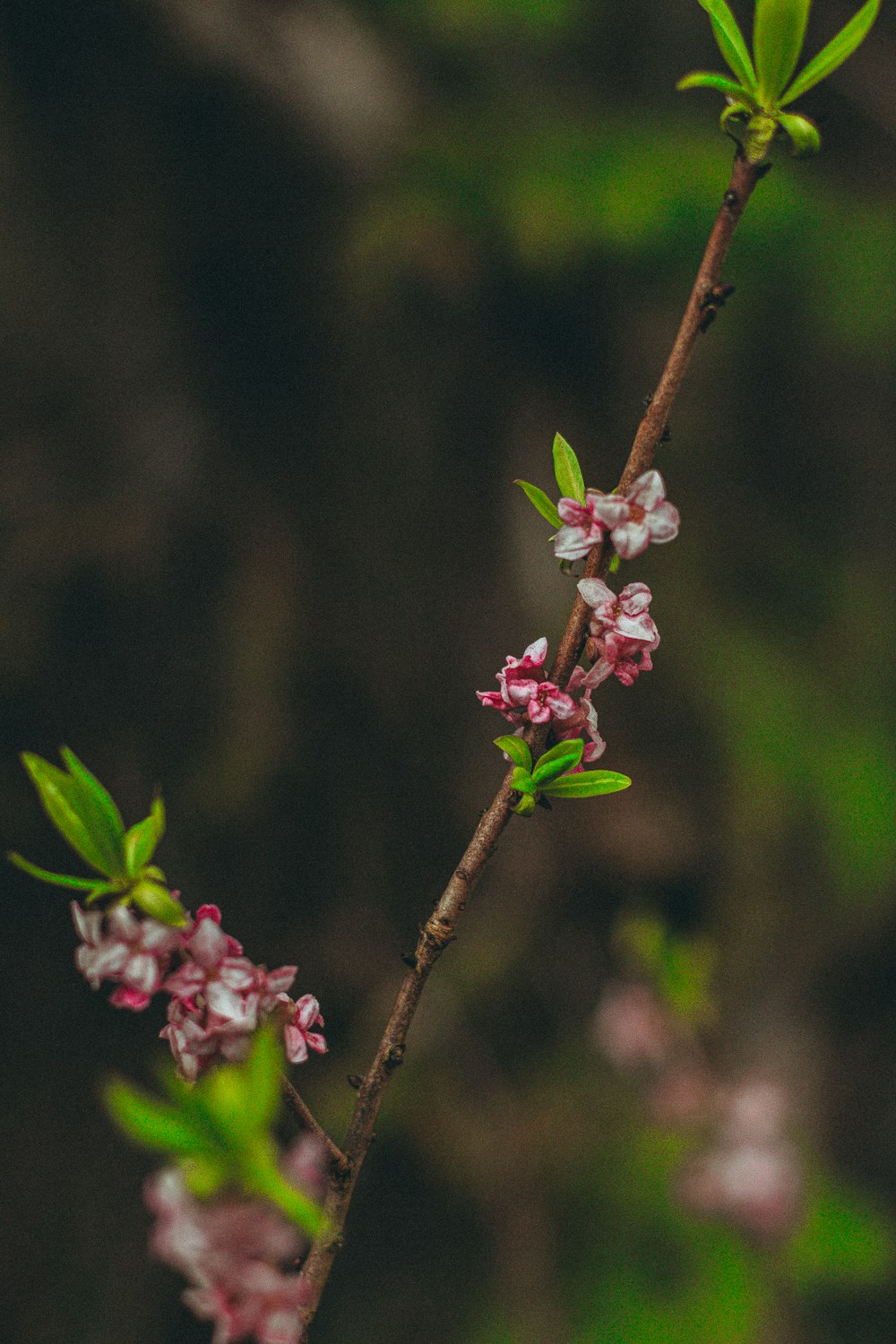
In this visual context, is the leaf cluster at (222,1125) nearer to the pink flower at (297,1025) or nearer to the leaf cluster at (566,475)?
the pink flower at (297,1025)

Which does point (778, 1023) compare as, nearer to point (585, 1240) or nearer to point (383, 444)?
point (585, 1240)

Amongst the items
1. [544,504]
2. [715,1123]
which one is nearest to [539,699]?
[544,504]

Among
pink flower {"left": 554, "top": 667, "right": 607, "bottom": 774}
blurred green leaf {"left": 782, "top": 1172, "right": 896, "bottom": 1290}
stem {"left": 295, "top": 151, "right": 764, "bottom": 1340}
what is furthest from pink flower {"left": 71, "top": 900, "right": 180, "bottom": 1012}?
blurred green leaf {"left": 782, "top": 1172, "right": 896, "bottom": 1290}

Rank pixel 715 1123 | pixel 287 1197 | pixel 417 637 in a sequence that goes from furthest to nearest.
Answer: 1. pixel 417 637
2. pixel 715 1123
3. pixel 287 1197

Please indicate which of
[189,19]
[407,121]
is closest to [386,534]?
[407,121]

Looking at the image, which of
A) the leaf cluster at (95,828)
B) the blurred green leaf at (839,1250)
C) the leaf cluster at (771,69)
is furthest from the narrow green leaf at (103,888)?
the blurred green leaf at (839,1250)

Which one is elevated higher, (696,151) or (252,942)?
(696,151)

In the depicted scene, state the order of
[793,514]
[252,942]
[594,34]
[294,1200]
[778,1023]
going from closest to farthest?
[294,1200] → [252,942] → [594,34] → [778,1023] → [793,514]

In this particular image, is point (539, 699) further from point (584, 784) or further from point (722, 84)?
point (722, 84)
